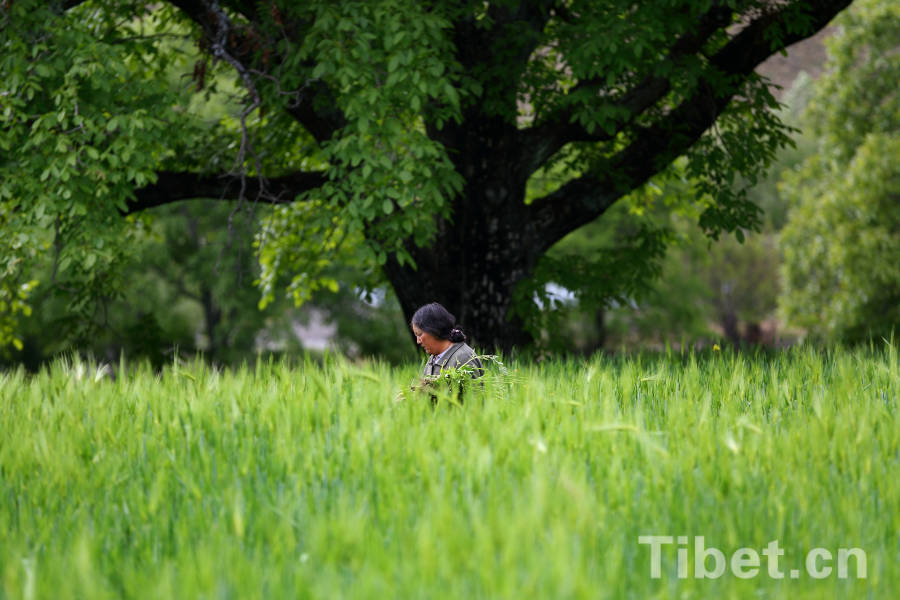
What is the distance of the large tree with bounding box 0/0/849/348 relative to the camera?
8680 millimetres

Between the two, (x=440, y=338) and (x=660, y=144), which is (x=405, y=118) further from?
(x=440, y=338)

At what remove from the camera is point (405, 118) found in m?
10.2

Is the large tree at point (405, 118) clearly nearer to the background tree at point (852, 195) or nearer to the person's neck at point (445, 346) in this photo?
the person's neck at point (445, 346)

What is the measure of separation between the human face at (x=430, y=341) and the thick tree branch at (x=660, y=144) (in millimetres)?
5997

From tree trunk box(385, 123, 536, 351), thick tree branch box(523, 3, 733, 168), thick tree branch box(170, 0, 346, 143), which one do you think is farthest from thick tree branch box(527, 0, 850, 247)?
thick tree branch box(170, 0, 346, 143)

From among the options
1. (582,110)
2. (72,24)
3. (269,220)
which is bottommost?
(269,220)

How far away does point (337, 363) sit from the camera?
17.5ft

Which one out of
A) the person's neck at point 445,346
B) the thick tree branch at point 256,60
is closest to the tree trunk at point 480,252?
the thick tree branch at point 256,60

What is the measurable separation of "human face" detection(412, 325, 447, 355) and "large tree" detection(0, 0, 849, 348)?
3.14 meters

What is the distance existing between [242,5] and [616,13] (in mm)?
4866

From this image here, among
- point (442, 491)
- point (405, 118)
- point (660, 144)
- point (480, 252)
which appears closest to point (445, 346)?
point (442, 491)

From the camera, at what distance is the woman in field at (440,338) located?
546 cm

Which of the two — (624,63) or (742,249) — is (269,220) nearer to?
(624,63)

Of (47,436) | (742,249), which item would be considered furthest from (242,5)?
(742,249)
